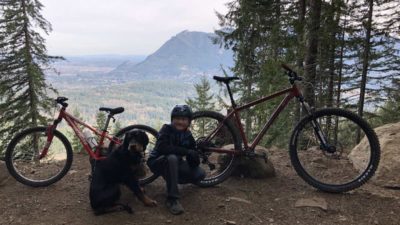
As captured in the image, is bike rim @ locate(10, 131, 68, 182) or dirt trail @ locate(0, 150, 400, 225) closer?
dirt trail @ locate(0, 150, 400, 225)

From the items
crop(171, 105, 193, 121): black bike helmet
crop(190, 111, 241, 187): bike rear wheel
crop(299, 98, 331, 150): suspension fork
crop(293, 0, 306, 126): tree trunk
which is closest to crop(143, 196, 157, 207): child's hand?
crop(190, 111, 241, 187): bike rear wheel

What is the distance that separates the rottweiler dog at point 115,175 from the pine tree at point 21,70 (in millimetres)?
14923

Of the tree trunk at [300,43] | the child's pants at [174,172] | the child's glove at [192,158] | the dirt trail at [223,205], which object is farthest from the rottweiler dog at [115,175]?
the tree trunk at [300,43]

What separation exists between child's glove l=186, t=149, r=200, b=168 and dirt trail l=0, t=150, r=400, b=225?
49cm

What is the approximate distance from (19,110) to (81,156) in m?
12.9

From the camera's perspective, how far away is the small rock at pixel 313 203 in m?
4.75

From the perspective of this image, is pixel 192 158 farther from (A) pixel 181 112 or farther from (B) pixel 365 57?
(B) pixel 365 57

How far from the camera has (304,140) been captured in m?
6.24

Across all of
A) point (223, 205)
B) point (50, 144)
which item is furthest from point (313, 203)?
point (50, 144)

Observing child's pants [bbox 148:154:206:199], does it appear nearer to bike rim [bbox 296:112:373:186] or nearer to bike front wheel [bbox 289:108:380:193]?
bike front wheel [bbox 289:108:380:193]

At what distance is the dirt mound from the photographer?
5398 millimetres

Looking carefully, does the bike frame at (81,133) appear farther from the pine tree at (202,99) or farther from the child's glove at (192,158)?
the pine tree at (202,99)

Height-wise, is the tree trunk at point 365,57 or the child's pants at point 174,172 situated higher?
the tree trunk at point 365,57

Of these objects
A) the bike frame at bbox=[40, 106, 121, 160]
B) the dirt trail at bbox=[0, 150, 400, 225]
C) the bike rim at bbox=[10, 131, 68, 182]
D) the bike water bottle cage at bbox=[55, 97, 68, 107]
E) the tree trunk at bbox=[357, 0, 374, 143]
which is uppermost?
the tree trunk at bbox=[357, 0, 374, 143]
